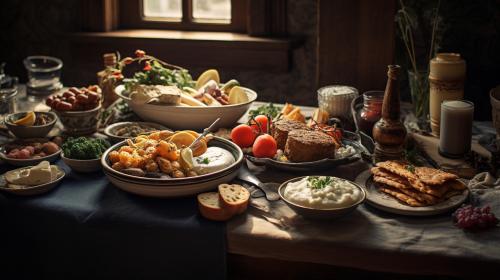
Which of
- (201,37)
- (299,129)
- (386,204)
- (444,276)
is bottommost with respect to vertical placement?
(444,276)

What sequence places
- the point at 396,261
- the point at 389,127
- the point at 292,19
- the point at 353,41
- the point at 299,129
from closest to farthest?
the point at 396,261 → the point at 389,127 → the point at 299,129 → the point at 353,41 → the point at 292,19

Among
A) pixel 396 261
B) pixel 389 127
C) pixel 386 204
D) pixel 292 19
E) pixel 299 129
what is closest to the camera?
pixel 396 261

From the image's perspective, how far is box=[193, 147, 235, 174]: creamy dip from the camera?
6.77ft

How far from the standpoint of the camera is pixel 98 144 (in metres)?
2.29

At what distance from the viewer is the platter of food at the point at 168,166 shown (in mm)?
1974

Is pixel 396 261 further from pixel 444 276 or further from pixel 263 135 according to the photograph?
pixel 263 135

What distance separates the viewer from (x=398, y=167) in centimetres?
205

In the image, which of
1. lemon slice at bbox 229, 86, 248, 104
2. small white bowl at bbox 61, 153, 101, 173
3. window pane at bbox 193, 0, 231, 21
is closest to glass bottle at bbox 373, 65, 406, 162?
lemon slice at bbox 229, 86, 248, 104

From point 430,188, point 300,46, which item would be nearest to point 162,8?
point 300,46

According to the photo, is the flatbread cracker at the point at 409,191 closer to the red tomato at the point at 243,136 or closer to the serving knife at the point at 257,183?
the serving knife at the point at 257,183

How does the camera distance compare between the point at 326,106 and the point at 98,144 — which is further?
the point at 326,106

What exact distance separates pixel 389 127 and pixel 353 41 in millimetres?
846

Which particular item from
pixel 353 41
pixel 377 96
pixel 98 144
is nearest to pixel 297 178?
pixel 377 96

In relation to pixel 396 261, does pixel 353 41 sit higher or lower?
higher
